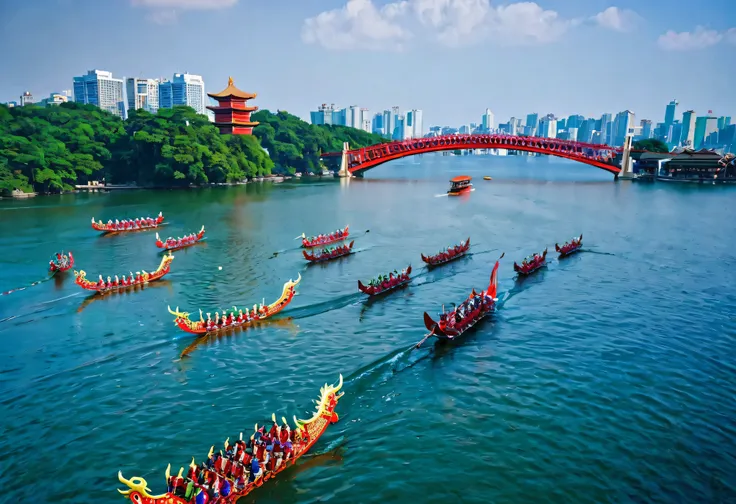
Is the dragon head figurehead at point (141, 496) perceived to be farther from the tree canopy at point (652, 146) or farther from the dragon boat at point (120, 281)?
the tree canopy at point (652, 146)

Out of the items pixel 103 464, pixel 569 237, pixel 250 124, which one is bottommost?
pixel 103 464

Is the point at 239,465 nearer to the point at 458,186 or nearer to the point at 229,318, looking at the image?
the point at 229,318

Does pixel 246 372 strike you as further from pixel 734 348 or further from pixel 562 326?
pixel 734 348

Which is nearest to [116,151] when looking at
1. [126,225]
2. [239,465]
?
[126,225]

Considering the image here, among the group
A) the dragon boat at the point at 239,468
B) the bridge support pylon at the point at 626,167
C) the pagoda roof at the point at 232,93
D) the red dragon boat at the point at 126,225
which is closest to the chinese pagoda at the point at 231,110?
the pagoda roof at the point at 232,93

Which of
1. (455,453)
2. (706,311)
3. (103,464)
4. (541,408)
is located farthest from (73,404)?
(706,311)

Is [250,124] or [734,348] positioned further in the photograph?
[250,124]
